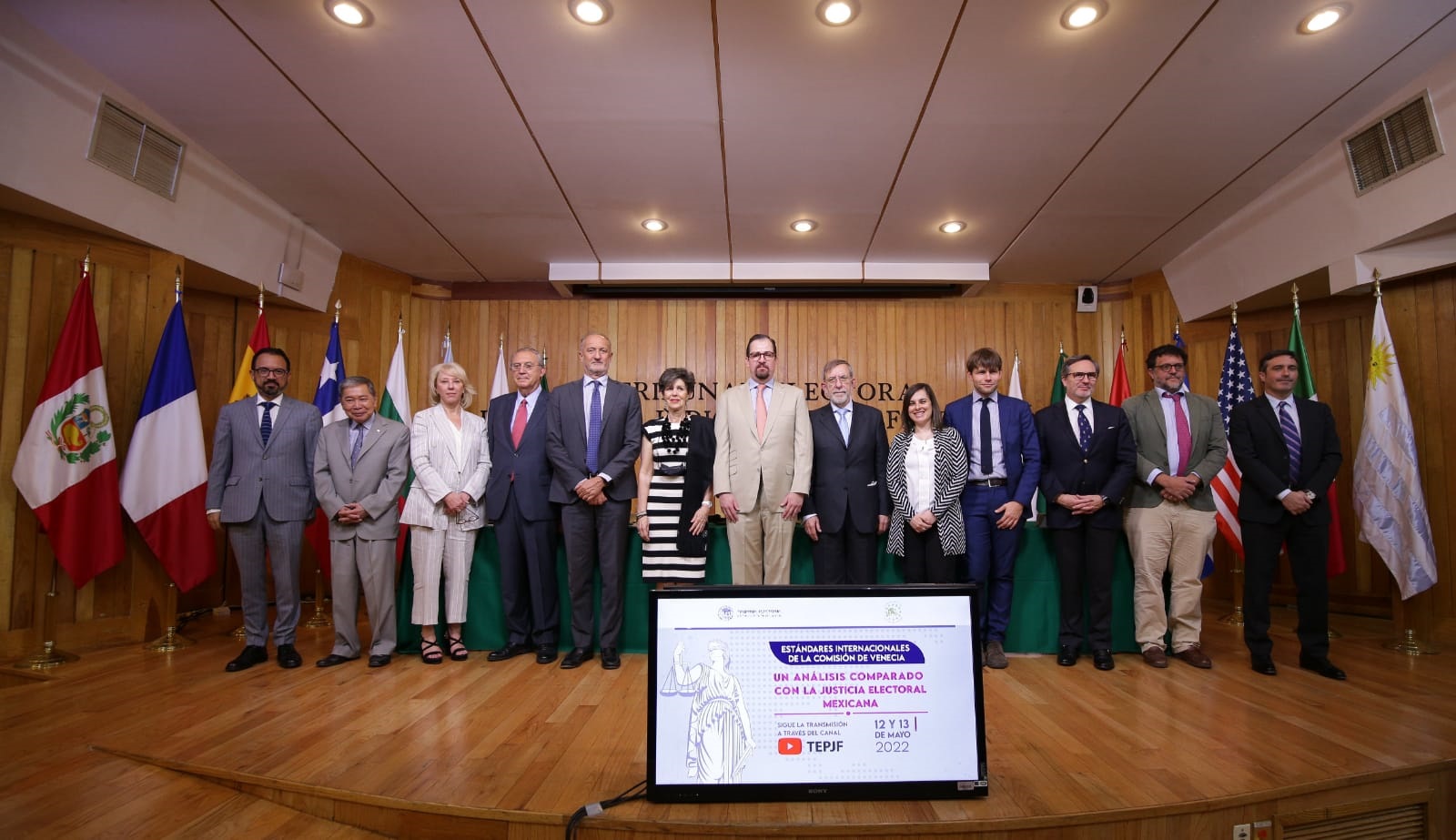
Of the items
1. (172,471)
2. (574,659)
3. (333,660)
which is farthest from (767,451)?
(172,471)

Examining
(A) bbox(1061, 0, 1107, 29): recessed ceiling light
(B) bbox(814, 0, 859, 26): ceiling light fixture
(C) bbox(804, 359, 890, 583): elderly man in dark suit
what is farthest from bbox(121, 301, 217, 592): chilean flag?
(A) bbox(1061, 0, 1107, 29): recessed ceiling light

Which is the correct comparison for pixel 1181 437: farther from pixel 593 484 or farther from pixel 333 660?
pixel 333 660

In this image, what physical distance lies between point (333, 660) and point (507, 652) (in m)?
0.88

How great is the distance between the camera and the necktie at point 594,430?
3.61 m

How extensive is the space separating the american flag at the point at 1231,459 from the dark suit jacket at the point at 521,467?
4.41 metres

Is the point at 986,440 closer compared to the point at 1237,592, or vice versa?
the point at 986,440

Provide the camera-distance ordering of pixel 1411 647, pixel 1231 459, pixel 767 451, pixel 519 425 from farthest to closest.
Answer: pixel 1231 459 → pixel 1411 647 → pixel 519 425 → pixel 767 451

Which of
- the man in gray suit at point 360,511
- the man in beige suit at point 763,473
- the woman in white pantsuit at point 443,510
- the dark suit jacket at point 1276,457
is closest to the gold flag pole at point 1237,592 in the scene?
the dark suit jacket at point 1276,457

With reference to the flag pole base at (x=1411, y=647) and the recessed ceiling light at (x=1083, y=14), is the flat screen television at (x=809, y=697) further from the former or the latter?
the flag pole base at (x=1411, y=647)

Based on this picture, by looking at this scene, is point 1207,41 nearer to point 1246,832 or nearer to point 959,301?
point 1246,832

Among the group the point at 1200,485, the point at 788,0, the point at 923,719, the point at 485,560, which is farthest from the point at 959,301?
the point at 923,719

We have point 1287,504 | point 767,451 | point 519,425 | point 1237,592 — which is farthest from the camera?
point 1237,592

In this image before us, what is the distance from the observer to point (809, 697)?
6.14ft

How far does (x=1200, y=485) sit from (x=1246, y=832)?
6.44ft
